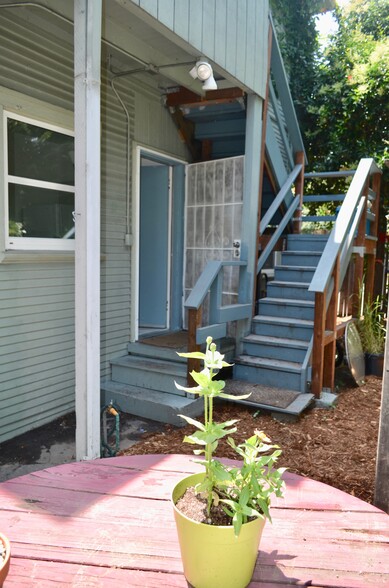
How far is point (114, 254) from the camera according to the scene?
4.42 m

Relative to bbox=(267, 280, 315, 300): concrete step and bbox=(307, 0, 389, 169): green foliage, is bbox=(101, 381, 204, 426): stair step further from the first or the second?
bbox=(307, 0, 389, 169): green foliage

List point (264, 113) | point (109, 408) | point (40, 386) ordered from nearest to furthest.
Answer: point (109, 408) < point (40, 386) < point (264, 113)

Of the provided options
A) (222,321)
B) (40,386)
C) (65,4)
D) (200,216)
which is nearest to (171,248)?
(200,216)

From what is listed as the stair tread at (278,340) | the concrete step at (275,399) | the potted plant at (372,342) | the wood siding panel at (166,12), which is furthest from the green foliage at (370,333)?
the wood siding panel at (166,12)

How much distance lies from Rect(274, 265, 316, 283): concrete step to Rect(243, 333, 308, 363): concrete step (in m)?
0.80

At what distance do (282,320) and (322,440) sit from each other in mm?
1417

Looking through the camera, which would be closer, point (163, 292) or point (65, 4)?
point (65, 4)

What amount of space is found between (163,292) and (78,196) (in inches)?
118

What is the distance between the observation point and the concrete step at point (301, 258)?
516cm

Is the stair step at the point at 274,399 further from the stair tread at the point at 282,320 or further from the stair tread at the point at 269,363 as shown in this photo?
the stair tread at the point at 282,320

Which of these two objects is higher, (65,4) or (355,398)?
(65,4)

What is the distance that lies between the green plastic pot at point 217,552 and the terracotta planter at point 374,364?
446cm

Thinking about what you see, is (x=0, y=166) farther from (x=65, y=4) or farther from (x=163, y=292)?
(x=163, y=292)

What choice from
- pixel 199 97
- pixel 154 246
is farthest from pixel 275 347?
pixel 199 97
